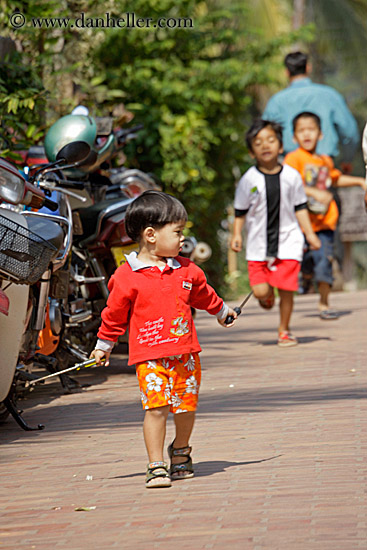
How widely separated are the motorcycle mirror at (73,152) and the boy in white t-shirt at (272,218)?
293 centimetres

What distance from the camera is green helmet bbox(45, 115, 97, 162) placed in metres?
7.16

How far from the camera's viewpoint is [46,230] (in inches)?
215

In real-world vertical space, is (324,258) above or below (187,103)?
below

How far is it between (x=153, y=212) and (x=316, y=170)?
19.9ft

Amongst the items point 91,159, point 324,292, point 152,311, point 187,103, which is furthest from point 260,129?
point 187,103

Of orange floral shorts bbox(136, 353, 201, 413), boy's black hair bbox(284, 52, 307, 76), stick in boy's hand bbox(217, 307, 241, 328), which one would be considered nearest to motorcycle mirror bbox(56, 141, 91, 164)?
stick in boy's hand bbox(217, 307, 241, 328)

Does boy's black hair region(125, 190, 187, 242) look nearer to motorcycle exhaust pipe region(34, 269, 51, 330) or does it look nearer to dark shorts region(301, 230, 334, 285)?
motorcycle exhaust pipe region(34, 269, 51, 330)

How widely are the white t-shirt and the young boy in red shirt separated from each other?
412 centimetres

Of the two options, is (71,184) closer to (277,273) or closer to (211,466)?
(277,273)

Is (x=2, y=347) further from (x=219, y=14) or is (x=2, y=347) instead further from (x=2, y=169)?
(x=219, y=14)

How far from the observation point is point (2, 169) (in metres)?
4.86

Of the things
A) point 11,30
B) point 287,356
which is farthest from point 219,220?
point 287,356

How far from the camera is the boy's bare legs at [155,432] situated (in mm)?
4348

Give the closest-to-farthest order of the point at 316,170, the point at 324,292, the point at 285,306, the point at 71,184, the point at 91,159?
the point at 71,184, the point at 91,159, the point at 285,306, the point at 316,170, the point at 324,292
